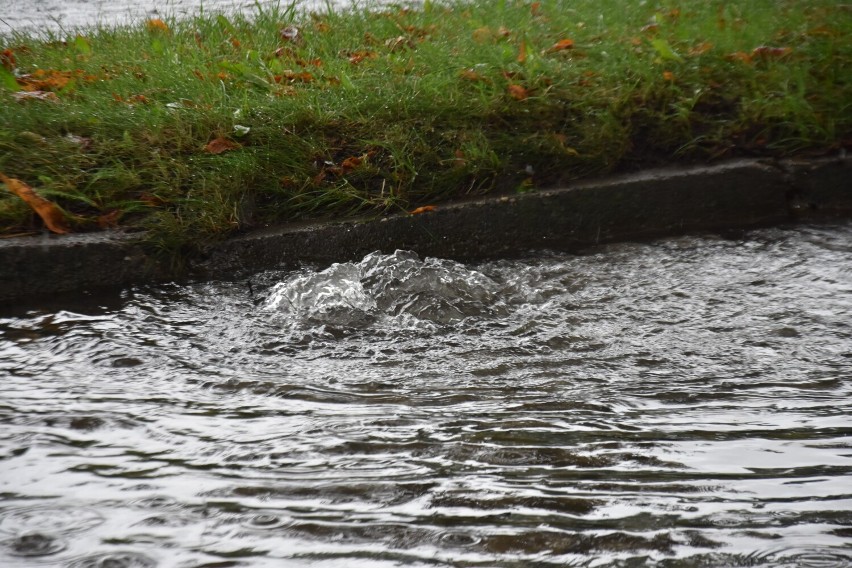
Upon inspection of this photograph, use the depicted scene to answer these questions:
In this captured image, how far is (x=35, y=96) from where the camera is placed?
4.02 metres

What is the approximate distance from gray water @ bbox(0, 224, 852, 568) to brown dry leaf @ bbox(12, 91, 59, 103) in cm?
143

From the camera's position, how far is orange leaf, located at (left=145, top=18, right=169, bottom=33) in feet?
16.9

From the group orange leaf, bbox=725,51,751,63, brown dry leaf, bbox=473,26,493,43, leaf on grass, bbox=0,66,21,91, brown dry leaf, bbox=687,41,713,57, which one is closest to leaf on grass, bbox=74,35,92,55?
leaf on grass, bbox=0,66,21,91

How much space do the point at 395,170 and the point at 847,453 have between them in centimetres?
221

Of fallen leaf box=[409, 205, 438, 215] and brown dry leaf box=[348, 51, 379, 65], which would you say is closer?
fallen leaf box=[409, 205, 438, 215]

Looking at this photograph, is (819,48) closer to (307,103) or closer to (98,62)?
(307,103)

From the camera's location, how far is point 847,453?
1934 millimetres

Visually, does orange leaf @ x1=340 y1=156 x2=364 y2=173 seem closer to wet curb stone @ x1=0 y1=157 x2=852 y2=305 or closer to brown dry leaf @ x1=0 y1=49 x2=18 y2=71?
wet curb stone @ x1=0 y1=157 x2=852 y2=305

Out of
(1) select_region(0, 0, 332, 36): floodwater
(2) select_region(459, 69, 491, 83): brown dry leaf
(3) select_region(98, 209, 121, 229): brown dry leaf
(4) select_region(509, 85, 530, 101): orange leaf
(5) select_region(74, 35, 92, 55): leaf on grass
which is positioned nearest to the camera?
(3) select_region(98, 209, 121, 229): brown dry leaf

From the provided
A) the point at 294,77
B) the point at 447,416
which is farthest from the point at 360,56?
the point at 447,416

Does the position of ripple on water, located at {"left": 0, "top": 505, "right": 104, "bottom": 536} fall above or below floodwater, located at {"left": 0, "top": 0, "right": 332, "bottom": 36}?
below

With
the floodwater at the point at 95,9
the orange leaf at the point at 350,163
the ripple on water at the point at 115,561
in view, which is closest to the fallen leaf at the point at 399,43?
the orange leaf at the point at 350,163

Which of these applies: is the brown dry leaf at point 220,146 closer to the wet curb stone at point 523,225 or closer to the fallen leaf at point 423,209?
the wet curb stone at point 523,225

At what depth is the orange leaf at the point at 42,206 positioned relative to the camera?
3.28 meters
